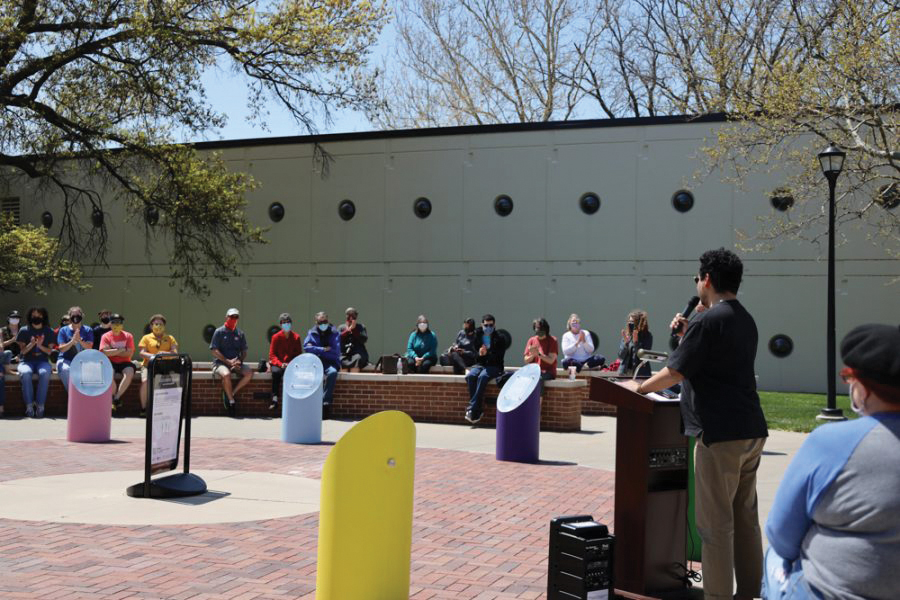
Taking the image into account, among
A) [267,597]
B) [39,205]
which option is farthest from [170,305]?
[267,597]

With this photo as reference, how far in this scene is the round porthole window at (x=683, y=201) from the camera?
23.8 m

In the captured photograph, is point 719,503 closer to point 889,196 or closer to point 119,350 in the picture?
point 119,350

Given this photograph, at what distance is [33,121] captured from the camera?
79.7ft

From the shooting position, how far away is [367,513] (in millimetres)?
5527

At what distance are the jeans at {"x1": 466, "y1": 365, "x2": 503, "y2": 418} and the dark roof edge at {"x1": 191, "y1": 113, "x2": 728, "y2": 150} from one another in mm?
9401

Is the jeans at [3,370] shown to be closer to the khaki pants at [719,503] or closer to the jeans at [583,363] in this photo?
the jeans at [583,363]

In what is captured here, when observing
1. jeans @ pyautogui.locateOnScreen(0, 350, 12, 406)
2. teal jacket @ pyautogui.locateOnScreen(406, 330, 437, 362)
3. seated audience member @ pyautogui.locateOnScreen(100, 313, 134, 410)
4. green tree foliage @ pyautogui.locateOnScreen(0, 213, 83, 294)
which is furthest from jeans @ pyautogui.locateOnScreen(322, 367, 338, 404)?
green tree foliage @ pyautogui.locateOnScreen(0, 213, 83, 294)

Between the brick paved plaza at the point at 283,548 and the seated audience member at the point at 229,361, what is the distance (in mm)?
6602

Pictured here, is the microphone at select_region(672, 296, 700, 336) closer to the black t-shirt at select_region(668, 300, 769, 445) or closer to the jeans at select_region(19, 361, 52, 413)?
the black t-shirt at select_region(668, 300, 769, 445)

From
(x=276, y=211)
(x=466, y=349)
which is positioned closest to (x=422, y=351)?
(x=466, y=349)

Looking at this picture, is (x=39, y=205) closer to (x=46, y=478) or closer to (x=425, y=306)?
(x=425, y=306)

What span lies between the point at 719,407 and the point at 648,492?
89 centimetres

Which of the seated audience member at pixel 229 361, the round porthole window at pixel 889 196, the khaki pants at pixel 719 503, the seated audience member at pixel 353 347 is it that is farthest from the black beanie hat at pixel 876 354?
the round porthole window at pixel 889 196

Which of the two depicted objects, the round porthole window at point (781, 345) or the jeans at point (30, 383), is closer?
the jeans at point (30, 383)
